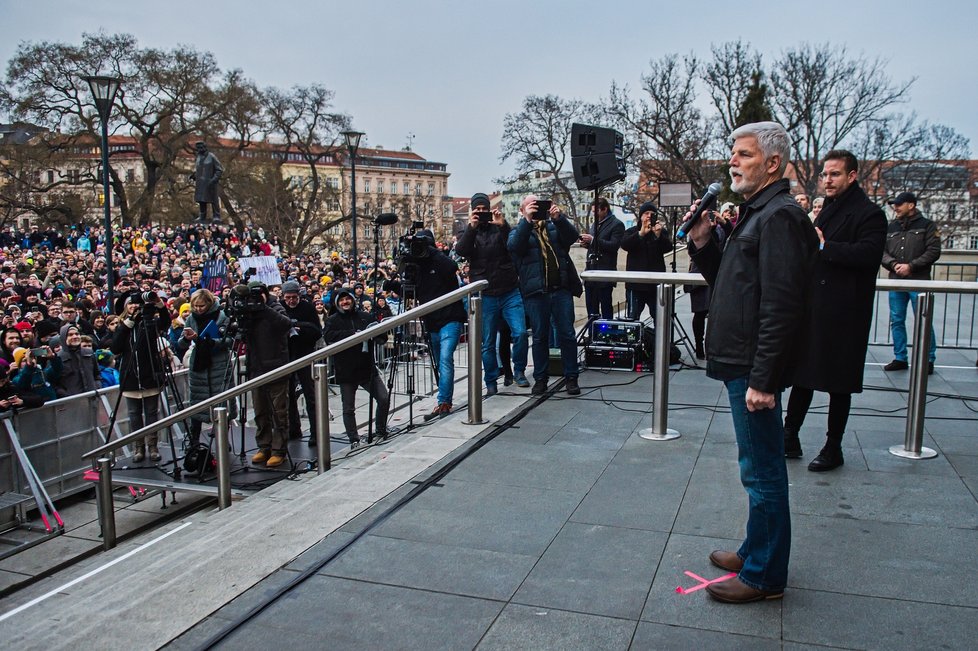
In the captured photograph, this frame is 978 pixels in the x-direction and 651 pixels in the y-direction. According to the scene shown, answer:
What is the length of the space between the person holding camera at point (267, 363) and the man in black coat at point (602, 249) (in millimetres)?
3467

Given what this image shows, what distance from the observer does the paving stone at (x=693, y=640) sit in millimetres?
2801

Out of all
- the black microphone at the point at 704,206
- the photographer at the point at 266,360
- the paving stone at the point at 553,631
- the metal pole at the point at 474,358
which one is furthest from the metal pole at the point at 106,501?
the black microphone at the point at 704,206

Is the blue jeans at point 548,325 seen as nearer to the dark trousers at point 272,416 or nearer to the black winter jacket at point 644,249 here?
the black winter jacket at point 644,249

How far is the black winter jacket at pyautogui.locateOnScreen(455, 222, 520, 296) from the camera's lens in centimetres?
744

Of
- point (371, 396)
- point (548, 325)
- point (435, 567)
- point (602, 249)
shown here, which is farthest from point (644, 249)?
point (435, 567)

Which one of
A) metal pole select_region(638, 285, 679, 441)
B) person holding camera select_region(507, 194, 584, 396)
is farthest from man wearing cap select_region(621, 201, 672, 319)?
metal pole select_region(638, 285, 679, 441)

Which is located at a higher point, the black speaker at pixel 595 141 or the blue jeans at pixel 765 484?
the black speaker at pixel 595 141

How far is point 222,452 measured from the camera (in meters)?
6.83

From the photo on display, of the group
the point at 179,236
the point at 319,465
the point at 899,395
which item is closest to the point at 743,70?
the point at 179,236

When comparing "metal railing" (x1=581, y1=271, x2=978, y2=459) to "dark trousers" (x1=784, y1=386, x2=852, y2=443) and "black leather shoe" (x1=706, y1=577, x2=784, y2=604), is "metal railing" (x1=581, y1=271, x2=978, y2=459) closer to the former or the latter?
"dark trousers" (x1=784, y1=386, x2=852, y2=443)

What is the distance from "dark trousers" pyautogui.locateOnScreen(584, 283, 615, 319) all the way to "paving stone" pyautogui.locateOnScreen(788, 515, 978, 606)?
19.4 feet

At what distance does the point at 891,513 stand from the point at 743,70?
40.5 m

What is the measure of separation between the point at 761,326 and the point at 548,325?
177 inches

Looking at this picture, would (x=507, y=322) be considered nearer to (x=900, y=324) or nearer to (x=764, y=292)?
(x=900, y=324)
